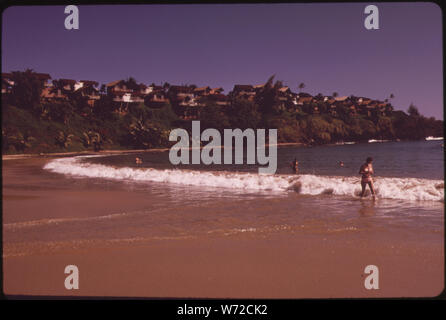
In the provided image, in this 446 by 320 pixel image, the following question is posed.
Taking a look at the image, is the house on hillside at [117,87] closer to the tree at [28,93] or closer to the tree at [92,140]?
the tree at [28,93]

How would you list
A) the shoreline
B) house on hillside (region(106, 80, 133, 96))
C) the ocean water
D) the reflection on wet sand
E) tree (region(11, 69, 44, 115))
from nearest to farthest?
the ocean water → the reflection on wet sand → the shoreline → tree (region(11, 69, 44, 115)) → house on hillside (region(106, 80, 133, 96))

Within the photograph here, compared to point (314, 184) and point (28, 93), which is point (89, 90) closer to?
point (28, 93)

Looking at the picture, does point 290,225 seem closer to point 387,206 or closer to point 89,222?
point 387,206

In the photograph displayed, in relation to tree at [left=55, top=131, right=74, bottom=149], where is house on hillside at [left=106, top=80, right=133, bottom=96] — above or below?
above

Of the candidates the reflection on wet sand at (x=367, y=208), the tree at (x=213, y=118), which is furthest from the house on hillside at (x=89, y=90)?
the reflection on wet sand at (x=367, y=208)

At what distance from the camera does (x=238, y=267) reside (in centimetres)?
472

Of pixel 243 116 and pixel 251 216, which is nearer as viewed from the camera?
pixel 251 216

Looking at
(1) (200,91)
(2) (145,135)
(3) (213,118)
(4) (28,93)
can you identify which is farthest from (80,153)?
(1) (200,91)

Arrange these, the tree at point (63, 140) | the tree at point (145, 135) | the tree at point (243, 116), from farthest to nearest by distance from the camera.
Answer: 1. the tree at point (145, 135)
2. the tree at point (63, 140)
3. the tree at point (243, 116)

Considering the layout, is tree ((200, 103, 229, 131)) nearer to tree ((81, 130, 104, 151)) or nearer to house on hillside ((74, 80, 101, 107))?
tree ((81, 130, 104, 151))

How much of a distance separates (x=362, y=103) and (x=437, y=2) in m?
72.1

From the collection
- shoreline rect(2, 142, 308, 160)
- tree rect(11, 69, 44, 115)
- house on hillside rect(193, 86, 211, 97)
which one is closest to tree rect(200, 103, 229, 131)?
shoreline rect(2, 142, 308, 160)

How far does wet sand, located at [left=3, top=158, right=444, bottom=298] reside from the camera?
159 inches

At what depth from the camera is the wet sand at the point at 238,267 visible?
13.3ft
